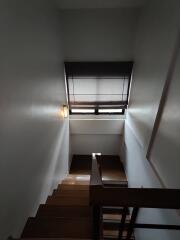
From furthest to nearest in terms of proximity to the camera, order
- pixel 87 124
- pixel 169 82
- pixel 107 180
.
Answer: pixel 87 124, pixel 107 180, pixel 169 82

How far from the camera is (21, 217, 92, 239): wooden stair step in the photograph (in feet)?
5.39

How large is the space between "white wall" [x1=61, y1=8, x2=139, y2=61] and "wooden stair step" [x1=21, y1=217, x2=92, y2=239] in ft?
10.9

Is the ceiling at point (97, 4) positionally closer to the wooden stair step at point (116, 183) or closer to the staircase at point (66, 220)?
the staircase at point (66, 220)

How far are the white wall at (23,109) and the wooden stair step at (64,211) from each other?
132 millimetres

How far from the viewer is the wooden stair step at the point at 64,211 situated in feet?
6.63

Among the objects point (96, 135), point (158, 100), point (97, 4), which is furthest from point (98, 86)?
point (158, 100)

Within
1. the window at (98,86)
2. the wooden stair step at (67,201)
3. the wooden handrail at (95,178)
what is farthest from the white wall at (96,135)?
the wooden handrail at (95,178)

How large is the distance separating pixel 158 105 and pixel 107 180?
3441 millimetres

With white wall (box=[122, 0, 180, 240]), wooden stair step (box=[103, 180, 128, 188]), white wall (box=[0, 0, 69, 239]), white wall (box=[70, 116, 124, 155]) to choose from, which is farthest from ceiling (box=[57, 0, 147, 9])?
wooden stair step (box=[103, 180, 128, 188])

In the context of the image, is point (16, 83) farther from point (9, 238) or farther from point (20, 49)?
point (9, 238)

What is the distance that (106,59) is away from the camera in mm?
3955

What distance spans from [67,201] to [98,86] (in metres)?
2.98

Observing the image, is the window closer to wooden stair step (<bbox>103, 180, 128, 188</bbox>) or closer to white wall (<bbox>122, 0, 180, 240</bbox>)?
white wall (<bbox>122, 0, 180, 240</bbox>)

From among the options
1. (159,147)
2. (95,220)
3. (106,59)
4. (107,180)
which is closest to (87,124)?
(107,180)
